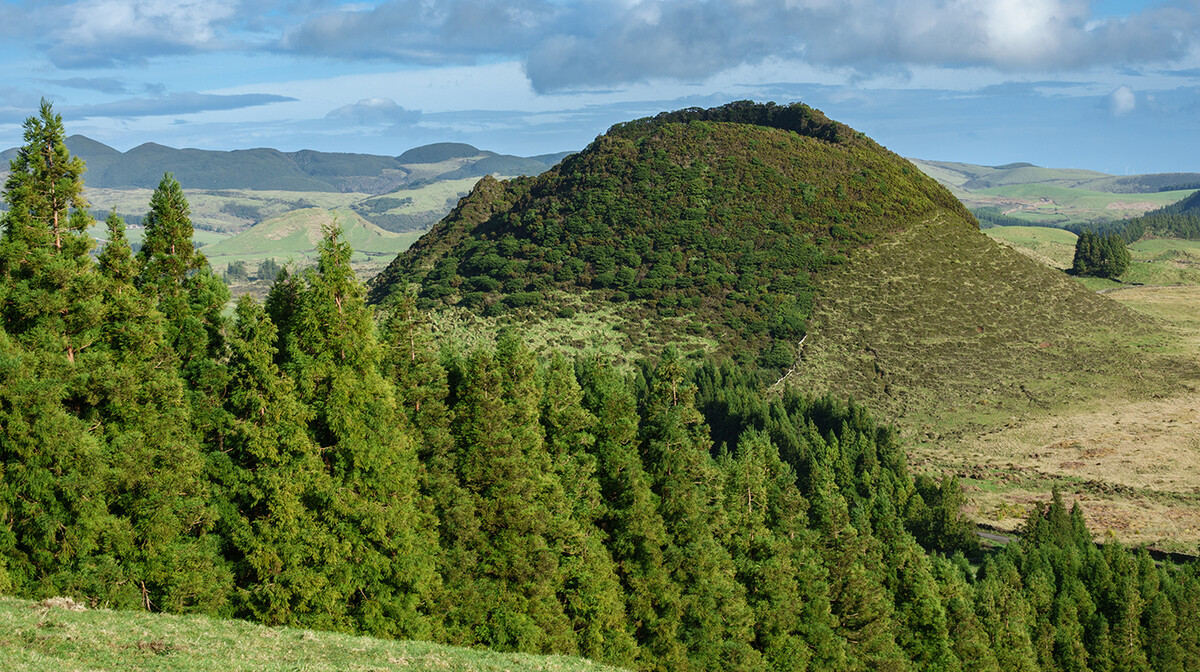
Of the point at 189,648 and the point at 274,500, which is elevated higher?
the point at 274,500

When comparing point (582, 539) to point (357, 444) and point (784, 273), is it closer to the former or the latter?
point (357, 444)

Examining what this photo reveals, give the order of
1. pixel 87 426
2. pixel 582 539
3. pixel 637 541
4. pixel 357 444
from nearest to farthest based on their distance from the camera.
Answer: pixel 87 426
pixel 357 444
pixel 582 539
pixel 637 541

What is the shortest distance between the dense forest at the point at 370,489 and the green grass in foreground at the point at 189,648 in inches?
135

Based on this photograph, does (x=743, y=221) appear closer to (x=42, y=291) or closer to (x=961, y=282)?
(x=961, y=282)

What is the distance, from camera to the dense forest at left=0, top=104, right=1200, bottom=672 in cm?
Result: 2866

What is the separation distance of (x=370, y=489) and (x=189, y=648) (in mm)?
9695

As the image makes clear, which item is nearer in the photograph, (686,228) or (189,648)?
(189,648)

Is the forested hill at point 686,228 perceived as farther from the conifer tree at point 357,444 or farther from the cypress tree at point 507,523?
the conifer tree at point 357,444

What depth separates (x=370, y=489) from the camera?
3183 cm

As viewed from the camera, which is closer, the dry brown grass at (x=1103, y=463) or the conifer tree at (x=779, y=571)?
the conifer tree at (x=779, y=571)

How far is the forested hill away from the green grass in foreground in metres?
97.3

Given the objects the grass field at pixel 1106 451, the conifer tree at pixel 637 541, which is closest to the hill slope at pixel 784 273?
the grass field at pixel 1106 451

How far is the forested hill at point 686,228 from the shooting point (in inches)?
5212

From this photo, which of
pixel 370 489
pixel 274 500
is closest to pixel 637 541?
pixel 370 489
